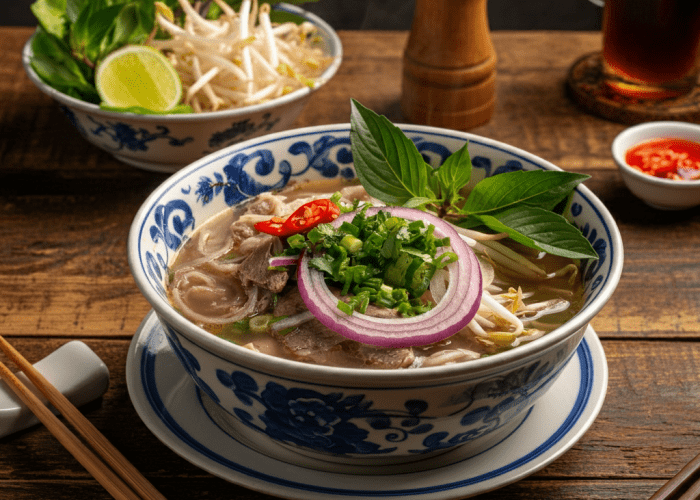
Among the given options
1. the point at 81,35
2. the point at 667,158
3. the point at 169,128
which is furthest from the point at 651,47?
the point at 81,35

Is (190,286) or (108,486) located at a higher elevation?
(190,286)

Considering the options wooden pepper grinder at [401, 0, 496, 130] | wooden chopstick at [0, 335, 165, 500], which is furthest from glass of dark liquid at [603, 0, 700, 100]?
wooden chopstick at [0, 335, 165, 500]

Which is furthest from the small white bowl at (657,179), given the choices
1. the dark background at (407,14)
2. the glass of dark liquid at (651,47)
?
the dark background at (407,14)

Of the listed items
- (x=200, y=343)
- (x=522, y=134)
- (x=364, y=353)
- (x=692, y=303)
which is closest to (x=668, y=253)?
(x=692, y=303)

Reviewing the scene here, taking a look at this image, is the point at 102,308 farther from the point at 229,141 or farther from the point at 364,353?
the point at 364,353

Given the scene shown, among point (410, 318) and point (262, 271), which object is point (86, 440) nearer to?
point (262, 271)

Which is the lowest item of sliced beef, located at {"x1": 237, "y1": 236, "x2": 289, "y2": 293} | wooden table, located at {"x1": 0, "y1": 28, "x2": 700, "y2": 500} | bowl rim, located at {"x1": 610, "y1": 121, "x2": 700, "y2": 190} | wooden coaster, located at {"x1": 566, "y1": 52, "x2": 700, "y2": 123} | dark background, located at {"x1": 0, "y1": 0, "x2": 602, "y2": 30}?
dark background, located at {"x1": 0, "y1": 0, "x2": 602, "y2": 30}

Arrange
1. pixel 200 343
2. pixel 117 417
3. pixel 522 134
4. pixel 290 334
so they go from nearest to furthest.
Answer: pixel 200 343 < pixel 290 334 < pixel 117 417 < pixel 522 134

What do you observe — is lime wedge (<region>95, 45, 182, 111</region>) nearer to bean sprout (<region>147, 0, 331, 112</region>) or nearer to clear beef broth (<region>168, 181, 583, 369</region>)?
bean sprout (<region>147, 0, 331, 112</region>)

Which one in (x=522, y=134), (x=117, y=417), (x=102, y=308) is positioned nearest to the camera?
(x=117, y=417)
